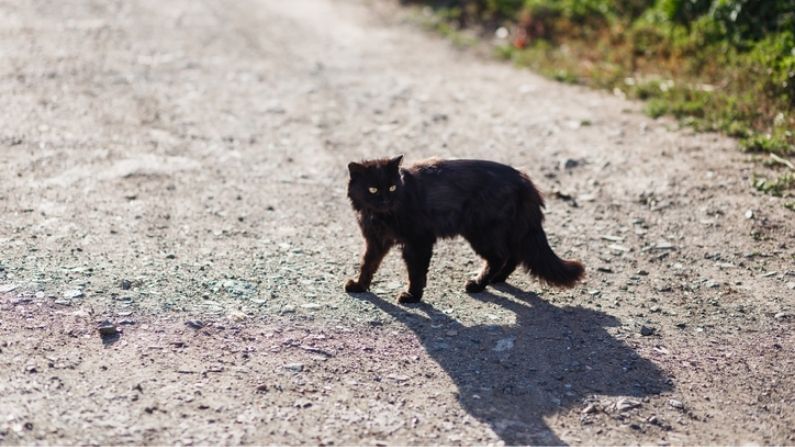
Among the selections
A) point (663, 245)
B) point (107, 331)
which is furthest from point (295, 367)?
point (663, 245)

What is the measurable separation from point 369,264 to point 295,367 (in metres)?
1.36

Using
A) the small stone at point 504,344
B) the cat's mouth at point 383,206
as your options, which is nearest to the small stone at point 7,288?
the cat's mouth at point 383,206

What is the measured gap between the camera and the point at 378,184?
714 cm

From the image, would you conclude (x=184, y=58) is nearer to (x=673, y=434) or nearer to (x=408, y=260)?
(x=408, y=260)

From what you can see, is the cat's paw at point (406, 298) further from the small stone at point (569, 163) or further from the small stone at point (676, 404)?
the small stone at point (569, 163)

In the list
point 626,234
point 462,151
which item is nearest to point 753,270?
point 626,234

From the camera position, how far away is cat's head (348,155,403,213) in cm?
714

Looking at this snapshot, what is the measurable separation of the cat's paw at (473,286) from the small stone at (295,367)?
1.80 meters

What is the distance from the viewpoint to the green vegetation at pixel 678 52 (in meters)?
11.1

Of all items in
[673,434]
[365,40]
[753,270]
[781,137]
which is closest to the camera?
[673,434]

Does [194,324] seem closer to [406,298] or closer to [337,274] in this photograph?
[337,274]

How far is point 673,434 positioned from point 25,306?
434 cm

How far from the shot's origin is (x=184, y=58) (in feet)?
45.4

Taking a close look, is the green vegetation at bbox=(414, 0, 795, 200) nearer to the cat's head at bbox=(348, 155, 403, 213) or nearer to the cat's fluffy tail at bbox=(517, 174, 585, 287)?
the cat's fluffy tail at bbox=(517, 174, 585, 287)
